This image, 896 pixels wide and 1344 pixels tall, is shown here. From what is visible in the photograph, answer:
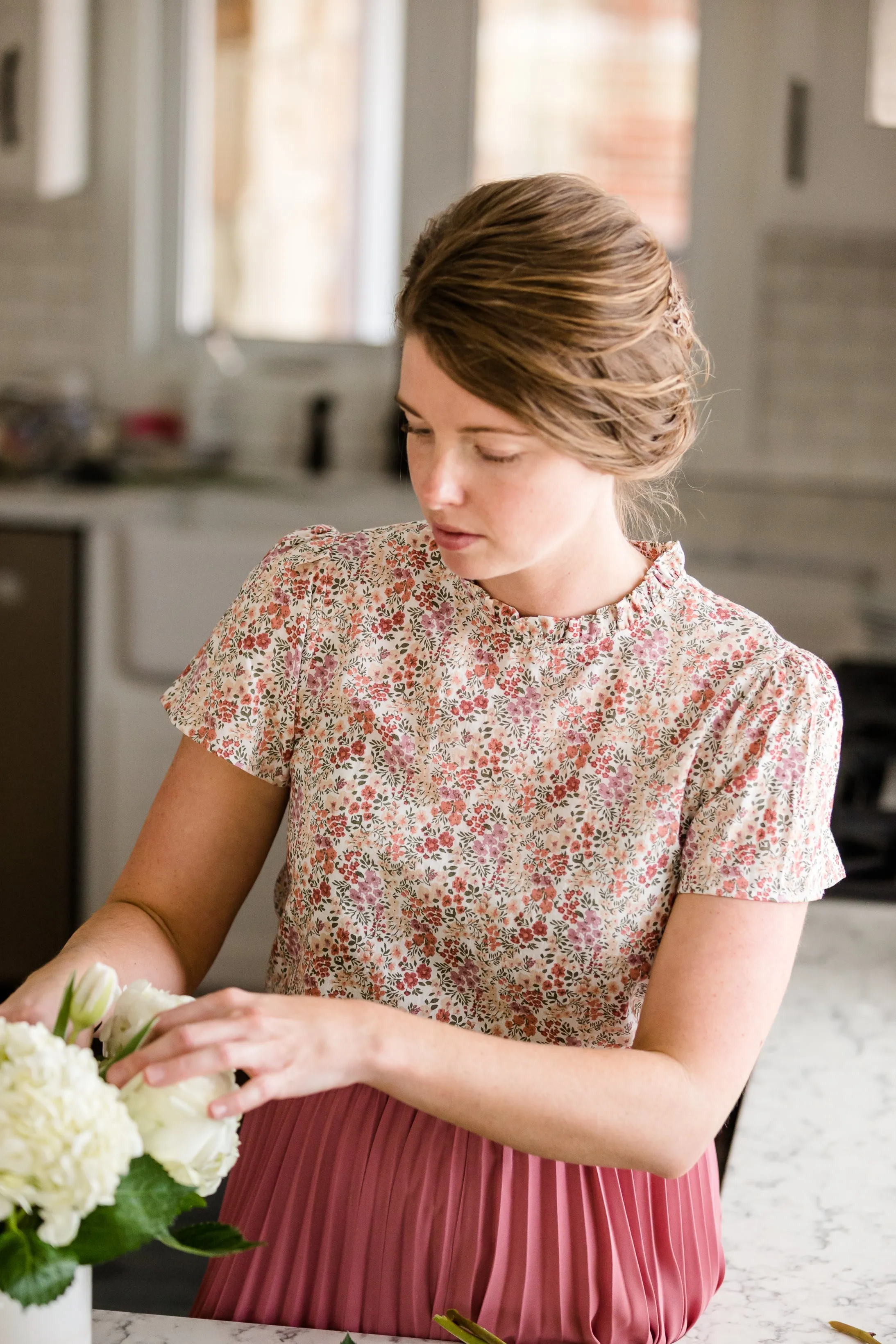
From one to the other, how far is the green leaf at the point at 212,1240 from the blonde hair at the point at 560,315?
23.4 inches

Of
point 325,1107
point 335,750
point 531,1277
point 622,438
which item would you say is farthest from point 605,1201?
point 622,438

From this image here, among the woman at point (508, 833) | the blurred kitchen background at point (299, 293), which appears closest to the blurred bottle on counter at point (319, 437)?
the blurred kitchen background at point (299, 293)

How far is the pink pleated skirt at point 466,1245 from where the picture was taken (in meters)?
1.13

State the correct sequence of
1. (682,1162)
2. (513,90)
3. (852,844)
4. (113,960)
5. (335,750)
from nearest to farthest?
(682,1162), (113,960), (335,750), (852,844), (513,90)

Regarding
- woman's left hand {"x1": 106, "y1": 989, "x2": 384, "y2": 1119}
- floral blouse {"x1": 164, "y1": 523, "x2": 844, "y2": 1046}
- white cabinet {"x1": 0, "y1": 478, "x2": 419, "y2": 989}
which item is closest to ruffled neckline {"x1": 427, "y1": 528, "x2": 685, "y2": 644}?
floral blouse {"x1": 164, "y1": 523, "x2": 844, "y2": 1046}

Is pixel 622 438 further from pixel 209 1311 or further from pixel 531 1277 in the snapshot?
pixel 209 1311

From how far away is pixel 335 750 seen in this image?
50.4 inches

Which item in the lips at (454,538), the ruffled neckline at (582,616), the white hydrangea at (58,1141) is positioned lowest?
the white hydrangea at (58,1141)

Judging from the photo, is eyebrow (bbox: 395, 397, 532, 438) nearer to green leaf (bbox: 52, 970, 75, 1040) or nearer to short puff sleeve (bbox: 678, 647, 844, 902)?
short puff sleeve (bbox: 678, 647, 844, 902)

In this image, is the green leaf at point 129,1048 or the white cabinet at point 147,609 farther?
the white cabinet at point 147,609

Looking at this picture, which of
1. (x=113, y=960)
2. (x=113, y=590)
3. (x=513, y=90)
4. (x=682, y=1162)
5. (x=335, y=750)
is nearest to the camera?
(x=682, y=1162)

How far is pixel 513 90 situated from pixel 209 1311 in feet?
10.8

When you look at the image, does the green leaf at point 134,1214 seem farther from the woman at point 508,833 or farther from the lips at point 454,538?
the lips at point 454,538

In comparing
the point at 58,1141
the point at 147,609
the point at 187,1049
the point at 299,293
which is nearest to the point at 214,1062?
the point at 187,1049
